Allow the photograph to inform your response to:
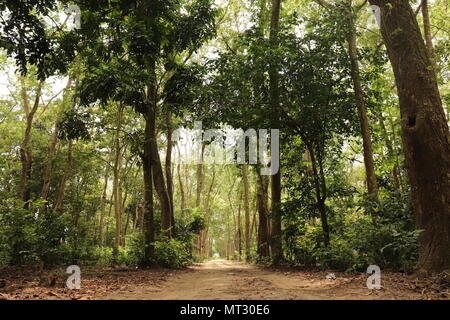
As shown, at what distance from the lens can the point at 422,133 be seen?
534cm

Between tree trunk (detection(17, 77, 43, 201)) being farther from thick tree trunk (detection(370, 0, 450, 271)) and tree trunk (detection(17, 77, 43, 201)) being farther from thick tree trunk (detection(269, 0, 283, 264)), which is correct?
thick tree trunk (detection(370, 0, 450, 271))

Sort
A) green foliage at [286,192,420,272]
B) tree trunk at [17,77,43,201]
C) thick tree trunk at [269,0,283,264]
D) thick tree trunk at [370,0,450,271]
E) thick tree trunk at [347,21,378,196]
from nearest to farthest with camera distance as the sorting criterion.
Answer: thick tree trunk at [370,0,450,271] < green foliage at [286,192,420,272] < thick tree trunk at [347,21,378,196] < thick tree trunk at [269,0,283,264] < tree trunk at [17,77,43,201]

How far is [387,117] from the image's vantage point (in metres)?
10.4

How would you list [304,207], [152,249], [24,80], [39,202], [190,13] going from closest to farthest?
1. [39,202]
2. [190,13]
3. [152,249]
4. [304,207]
5. [24,80]

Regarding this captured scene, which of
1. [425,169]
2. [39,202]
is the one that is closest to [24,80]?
[39,202]

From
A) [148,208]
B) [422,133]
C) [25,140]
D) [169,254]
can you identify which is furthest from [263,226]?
[25,140]

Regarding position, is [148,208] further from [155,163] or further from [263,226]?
[263,226]

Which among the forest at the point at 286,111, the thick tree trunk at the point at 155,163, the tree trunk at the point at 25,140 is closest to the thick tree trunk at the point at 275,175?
the forest at the point at 286,111

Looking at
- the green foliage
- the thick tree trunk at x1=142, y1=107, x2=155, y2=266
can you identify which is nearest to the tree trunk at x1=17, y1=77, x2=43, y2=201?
the thick tree trunk at x1=142, y1=107, x2=155, y2=266

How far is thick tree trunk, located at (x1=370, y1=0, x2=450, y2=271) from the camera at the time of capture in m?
5.08

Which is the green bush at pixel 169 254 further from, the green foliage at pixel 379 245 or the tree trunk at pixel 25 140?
the tree trunk at pixel 25 140

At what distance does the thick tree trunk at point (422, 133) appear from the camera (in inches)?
200
